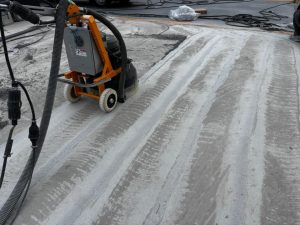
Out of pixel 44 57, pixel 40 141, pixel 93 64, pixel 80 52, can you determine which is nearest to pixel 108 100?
pixel 93 64

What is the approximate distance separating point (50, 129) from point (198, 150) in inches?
50.0

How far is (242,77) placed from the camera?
3.60m

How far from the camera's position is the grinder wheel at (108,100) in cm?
282

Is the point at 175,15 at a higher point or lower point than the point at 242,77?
higher

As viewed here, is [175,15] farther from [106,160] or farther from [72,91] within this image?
[106,160]

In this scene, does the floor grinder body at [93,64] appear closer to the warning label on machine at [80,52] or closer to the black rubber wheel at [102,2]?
the warning label on machine at [80,52]

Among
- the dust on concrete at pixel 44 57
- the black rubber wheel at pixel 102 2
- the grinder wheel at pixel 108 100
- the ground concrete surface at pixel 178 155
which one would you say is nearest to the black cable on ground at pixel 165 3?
the black rubber wheel at pixel 102 2

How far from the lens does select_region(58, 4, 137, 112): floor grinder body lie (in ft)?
8.52

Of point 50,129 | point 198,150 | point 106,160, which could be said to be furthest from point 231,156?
point 50,129

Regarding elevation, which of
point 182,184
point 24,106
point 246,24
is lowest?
point 182,184

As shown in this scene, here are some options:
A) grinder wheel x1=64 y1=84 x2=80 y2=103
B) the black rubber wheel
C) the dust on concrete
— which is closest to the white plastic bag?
the dust on concrete

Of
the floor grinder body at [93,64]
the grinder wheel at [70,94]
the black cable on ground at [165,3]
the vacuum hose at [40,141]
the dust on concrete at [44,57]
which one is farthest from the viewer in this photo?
the black cable on ground at [165,3]

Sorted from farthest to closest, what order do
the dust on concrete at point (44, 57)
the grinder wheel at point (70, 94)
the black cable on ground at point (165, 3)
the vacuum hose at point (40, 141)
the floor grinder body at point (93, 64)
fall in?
the black cable on ground at point (165, 3)
the dust on concrete at point (44, 57)
the grinder wheel at point (70, 94)
the floor grinder body at point (93, 64)
the vacuum hose at point (40, 141)

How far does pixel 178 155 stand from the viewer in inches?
92.1
